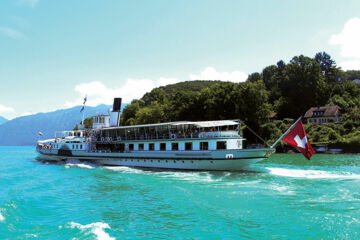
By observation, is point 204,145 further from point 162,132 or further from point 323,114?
point 323,114

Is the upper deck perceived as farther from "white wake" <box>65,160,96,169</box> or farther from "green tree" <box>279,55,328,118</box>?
"green tree" <box>279,55,328,118</box>

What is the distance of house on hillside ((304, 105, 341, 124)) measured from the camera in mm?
66500

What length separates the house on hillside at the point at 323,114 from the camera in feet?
218

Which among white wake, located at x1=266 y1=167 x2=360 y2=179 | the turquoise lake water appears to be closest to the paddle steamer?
white wake, located at x1=266 y1=167 x2=360 y2=179

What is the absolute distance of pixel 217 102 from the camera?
219 feet

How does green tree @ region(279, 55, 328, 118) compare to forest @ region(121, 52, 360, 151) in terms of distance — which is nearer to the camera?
forest @ region(121, 52, 360, 151)

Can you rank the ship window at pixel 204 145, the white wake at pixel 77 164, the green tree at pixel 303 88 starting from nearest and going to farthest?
1. the ship window at pixel 204 145
2. the white wake at pixel 77 164
3. the green tree at pixel 303 88

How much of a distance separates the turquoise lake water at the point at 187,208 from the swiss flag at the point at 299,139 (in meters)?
2.56

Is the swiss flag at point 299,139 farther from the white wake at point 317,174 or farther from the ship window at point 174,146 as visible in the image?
the ship window at point 174,146

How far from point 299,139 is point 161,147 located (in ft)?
51.5

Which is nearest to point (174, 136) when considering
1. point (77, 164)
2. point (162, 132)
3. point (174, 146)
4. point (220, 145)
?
point (174, 146)

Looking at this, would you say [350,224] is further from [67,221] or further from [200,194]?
[67,221]

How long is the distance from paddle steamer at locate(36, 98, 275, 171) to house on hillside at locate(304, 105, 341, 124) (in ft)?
151

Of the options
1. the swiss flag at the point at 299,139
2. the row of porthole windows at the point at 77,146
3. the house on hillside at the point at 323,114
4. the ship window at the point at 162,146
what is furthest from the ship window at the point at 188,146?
the house on hillside at the point at 323,114
